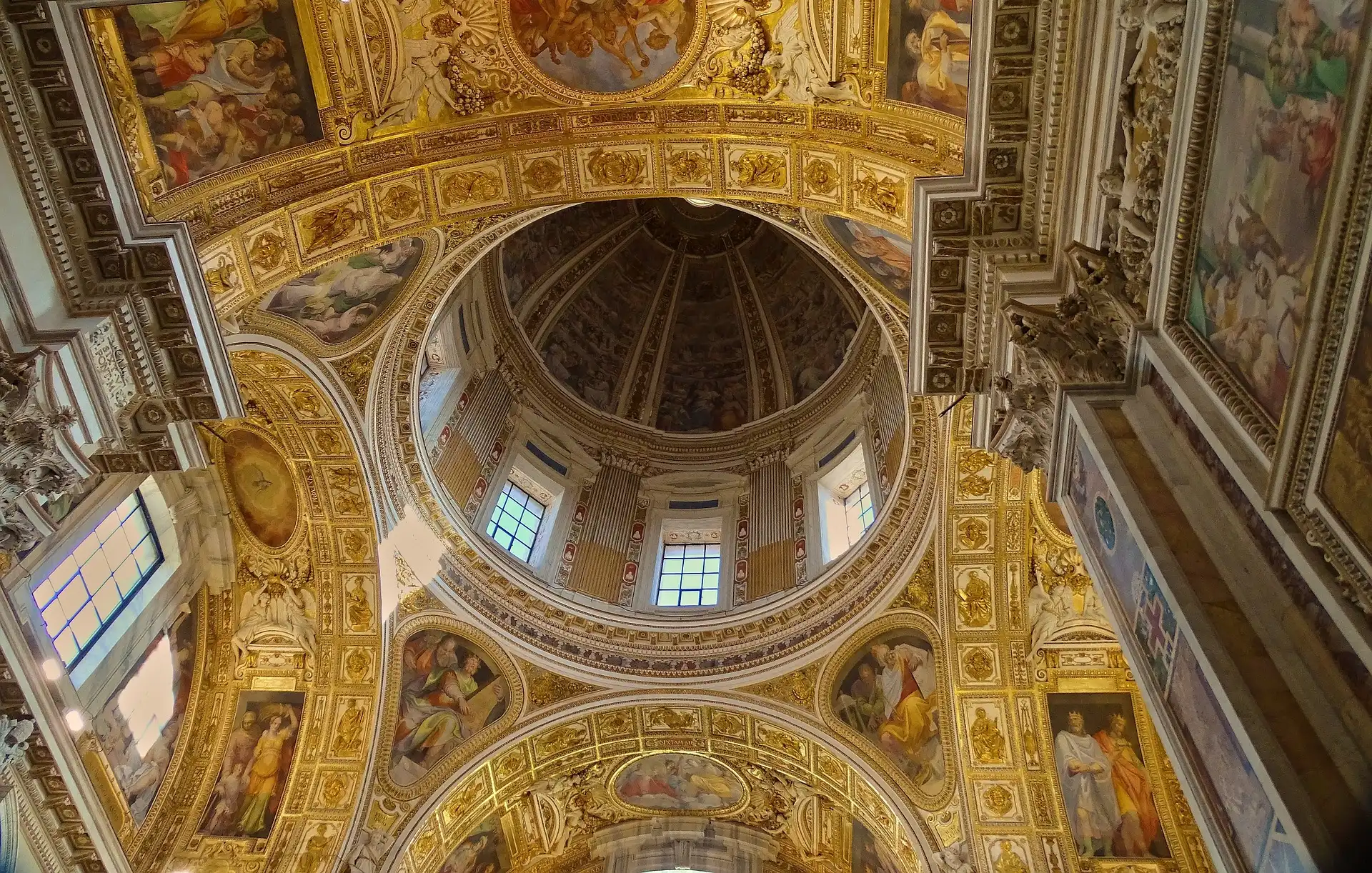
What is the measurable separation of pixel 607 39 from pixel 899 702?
10.5 meters

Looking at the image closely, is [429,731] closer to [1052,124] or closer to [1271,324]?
[1052,124]

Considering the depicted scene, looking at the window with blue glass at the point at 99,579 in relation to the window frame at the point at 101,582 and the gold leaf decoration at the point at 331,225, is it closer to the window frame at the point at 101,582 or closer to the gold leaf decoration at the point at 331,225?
the window frame at the point at 101,582

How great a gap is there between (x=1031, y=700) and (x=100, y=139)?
521 inches

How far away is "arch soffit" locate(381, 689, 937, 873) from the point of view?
48.9ft

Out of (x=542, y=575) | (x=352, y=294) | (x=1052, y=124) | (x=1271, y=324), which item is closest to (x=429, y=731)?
(x=542, y=575)

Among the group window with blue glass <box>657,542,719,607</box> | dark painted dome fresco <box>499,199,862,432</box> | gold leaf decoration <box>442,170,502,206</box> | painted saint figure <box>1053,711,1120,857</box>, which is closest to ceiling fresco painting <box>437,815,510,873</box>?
window with blue glass <box>657,542,719,607</box>

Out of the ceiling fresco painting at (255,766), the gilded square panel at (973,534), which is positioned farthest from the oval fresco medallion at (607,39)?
the ceiling fresco painting at (255,766)

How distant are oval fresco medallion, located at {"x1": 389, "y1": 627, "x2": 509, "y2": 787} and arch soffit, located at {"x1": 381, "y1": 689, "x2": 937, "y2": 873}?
0.48m

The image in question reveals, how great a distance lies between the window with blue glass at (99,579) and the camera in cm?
1172

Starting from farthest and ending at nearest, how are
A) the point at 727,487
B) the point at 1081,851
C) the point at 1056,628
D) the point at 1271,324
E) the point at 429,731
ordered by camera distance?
the point at 727,487, the point at 429,731, the point at 1056,628, the point at 1081,851, the point at 1271,324

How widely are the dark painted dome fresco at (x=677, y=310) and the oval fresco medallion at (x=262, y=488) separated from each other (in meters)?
7.77

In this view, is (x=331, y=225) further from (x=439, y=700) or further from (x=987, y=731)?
(x=987, y=731)

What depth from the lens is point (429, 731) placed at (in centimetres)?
1545

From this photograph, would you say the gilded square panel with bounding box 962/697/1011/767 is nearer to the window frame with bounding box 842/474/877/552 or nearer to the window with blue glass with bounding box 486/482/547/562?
the window frame with bounding box 842/474/877/552
